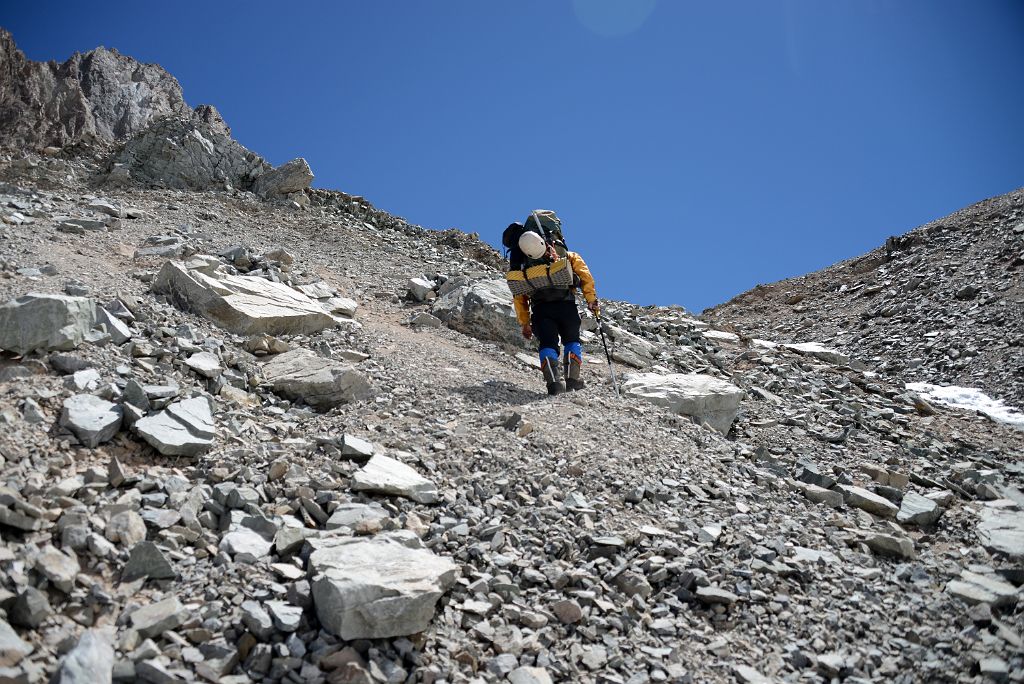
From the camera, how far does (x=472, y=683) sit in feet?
12.0

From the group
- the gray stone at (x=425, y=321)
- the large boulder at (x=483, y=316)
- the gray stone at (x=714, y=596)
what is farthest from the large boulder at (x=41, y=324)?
the large boulder at (x=483, y=316)

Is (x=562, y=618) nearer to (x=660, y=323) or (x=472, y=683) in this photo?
(x=472, y=683)

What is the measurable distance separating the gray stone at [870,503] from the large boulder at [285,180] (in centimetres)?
1901

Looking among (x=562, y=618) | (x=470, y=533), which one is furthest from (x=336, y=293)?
(x=562, y=618)

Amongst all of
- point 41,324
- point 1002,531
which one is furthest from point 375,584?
point 1002,531

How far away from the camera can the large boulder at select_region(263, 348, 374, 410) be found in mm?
7016

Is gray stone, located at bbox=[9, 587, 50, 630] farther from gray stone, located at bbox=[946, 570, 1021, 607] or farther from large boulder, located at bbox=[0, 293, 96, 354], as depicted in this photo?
gray stone, located at bbox=[946, 570, 1021, 607]

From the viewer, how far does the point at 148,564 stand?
3.79m

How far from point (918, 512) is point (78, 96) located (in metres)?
83.7

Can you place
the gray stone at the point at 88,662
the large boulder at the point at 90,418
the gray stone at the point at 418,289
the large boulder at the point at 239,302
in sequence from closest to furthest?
the gray stone at the point at 88,662 → the large boulder at the point at 90,418 → the large boulder at the point at 239,302 → the gray stone at the point at 418,289

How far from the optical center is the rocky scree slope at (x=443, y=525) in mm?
3625

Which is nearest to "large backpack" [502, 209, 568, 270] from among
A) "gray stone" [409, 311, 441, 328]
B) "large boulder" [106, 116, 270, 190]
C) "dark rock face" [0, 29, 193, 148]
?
"gray stone" [409, 311, 441, 328]

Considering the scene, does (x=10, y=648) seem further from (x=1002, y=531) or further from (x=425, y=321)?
(x=425, y=321)

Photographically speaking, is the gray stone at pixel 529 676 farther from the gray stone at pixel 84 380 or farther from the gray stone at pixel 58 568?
the gray stone at pixel 84 380
